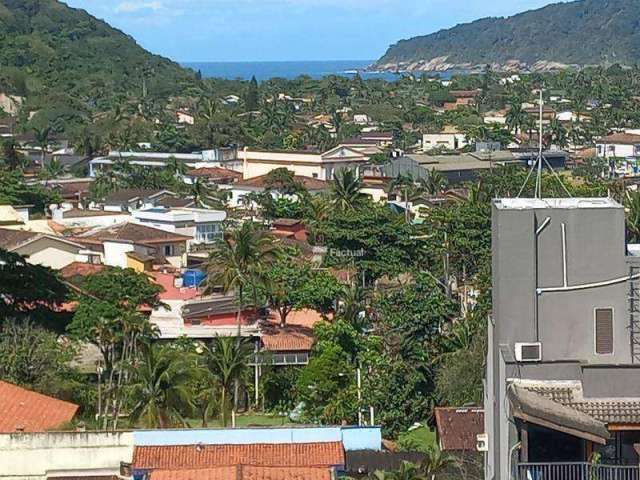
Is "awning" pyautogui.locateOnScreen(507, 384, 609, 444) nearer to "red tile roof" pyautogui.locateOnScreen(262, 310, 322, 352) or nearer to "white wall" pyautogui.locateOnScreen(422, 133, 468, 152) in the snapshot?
"red tile roof" pyautogui.locateOnScreen(262, 310, 322, 352)

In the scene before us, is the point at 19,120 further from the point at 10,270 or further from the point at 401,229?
the point at 10,270

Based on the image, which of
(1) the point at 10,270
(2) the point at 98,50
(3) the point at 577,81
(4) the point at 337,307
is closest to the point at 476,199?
(4) the point at 337,307

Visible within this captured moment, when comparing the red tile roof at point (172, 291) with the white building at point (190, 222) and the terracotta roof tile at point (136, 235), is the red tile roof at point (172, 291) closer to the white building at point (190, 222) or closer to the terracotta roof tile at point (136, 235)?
the terracotta roof tile at point (136, 235)

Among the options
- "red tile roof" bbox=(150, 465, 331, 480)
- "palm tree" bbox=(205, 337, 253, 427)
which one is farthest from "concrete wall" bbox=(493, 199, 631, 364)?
"palm tree" bbox=(205, 337, 253, 427)

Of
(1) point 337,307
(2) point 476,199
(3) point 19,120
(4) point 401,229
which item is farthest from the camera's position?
(3) point 19,120

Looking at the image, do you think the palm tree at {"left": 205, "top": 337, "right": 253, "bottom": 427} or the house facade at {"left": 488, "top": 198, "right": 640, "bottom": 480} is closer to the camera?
the house facade at {"left": 488, "top": 198, "right": 640, "bottom": 480}

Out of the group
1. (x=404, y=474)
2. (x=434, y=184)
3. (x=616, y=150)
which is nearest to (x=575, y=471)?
(x=404, y=474)

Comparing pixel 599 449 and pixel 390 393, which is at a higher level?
pixel 599 449
